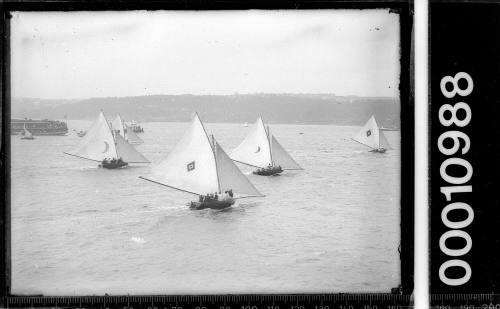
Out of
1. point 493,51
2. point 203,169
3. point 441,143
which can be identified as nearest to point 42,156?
point 203,169

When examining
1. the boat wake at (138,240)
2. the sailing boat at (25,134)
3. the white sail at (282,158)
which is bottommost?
the boat wake at (138,240)

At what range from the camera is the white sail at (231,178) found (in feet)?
6.55

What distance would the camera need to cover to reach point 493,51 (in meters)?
1.96

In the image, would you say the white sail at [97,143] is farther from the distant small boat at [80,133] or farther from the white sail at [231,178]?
the white sail at [231,178]

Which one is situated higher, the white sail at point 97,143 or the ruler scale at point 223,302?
the white sail at point 97,143

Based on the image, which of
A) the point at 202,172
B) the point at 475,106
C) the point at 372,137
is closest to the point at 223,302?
the point at 202,172

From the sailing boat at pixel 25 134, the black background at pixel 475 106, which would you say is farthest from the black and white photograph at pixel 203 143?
the black background at pixel 475 106

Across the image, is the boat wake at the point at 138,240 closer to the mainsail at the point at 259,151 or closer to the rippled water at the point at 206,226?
the rippled water at the point at 206,226

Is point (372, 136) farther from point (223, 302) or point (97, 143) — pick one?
point (97, 143)

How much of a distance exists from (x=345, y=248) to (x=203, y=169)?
2.27 ft

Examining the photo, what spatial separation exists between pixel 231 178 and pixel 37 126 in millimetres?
838

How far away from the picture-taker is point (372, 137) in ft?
6.41

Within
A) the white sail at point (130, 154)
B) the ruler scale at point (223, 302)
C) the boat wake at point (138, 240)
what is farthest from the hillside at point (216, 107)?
the ruler scale at point (223, 302)

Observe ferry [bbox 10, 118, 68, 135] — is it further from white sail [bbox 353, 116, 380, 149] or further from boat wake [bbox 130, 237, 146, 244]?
white sail [bbox 353, 116, 380, 149]
